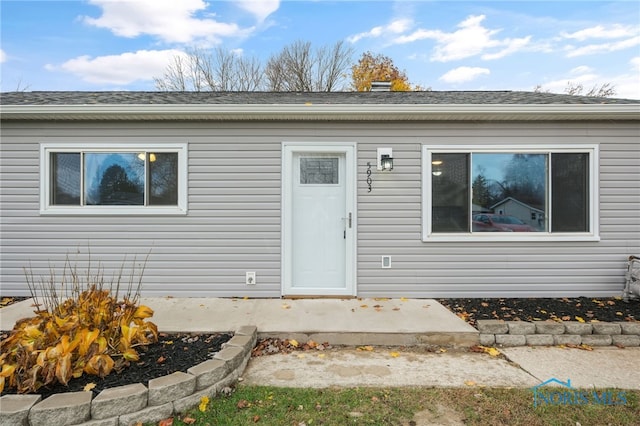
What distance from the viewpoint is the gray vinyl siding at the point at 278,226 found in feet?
14.7

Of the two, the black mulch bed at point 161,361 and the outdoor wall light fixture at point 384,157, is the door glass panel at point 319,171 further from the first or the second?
the black mulch bed at point 161,361

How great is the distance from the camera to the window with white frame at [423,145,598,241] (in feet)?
14.8

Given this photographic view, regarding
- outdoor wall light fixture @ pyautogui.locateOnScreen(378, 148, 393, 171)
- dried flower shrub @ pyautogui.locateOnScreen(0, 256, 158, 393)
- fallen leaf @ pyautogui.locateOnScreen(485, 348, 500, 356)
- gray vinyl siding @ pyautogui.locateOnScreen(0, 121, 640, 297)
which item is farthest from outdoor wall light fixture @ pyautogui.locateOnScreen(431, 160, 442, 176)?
dried flower shrub @ pyautogui.locateOnScreen(0, 256, 158, 393)

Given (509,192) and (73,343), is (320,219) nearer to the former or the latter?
(509,192)

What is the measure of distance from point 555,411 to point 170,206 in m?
4.59

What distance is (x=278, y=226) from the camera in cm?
450

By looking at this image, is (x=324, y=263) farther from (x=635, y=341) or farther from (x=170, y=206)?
(x=635, y=341)

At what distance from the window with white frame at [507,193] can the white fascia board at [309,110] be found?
1.70 ft

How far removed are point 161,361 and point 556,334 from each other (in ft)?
12.3

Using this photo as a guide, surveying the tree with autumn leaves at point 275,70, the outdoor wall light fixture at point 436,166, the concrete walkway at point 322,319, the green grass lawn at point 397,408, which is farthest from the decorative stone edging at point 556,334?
the tree with autumn leaves at point 275,70

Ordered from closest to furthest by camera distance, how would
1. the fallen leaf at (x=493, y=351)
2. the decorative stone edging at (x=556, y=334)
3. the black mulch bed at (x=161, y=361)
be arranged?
the black mulch bed at (x=161, y=361) < the fallen leaf at (x=493, y=351) < the decorative stone edging at (x=556, y=334)

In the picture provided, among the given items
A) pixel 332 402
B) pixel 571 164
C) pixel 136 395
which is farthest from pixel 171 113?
pixel 571 164

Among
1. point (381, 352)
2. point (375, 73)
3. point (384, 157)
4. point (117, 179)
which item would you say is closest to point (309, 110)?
point (384, 157)

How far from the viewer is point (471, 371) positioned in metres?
2.72
